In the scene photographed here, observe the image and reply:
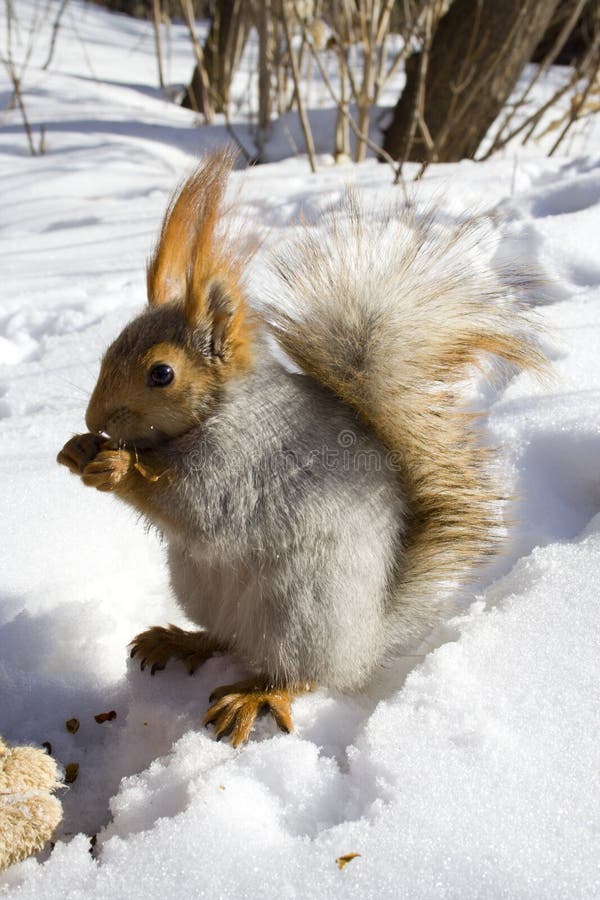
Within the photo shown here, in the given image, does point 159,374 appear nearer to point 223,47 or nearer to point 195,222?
point 195,222

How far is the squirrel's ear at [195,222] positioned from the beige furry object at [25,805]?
62 cm

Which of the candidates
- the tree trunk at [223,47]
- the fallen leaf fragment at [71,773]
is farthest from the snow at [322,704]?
the tree trunk at [223,47]

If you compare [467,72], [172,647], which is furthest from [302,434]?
[467,72]

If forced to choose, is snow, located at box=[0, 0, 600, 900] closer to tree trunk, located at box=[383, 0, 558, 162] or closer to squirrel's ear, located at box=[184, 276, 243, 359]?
squirrel's ear, located at box=[184, 276, 243, 359]

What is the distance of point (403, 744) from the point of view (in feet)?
3.45

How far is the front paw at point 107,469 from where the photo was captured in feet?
3.74

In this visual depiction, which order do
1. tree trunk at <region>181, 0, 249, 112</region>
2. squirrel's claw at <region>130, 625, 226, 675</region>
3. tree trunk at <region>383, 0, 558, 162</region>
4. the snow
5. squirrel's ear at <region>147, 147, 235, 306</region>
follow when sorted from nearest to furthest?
the snow, squirrel's ear at <region>147, 147, 235, 306</region>, squirrel's claw at <region>130, 625, 226, 675</region>, tree trunk at <region>383, 0, 558, 162</region>, tree trunk at <region>181, 0, 249, 112</region>

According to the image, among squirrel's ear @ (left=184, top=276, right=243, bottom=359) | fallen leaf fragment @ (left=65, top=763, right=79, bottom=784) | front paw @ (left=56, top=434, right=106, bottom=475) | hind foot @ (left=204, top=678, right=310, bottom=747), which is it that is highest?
squirrel's ear @ (left=184, top=276, right=243, bottom=359)

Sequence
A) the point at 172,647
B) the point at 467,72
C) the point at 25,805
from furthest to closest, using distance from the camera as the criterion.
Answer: the point at 467,72 < the point at 172,647 < the point at 25,805

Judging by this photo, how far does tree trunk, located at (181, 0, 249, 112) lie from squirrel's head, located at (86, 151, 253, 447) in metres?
3.89

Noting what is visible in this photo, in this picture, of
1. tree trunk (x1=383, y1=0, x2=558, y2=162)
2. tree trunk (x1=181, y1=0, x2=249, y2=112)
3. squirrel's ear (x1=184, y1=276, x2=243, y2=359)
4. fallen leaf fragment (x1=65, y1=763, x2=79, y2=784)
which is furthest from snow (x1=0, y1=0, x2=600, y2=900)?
tree trunk (x1=181, y1=0, x2=249, y2=112)

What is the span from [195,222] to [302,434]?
1.04ft

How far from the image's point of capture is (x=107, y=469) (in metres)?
1.14

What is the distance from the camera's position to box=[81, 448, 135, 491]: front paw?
1.14 m
